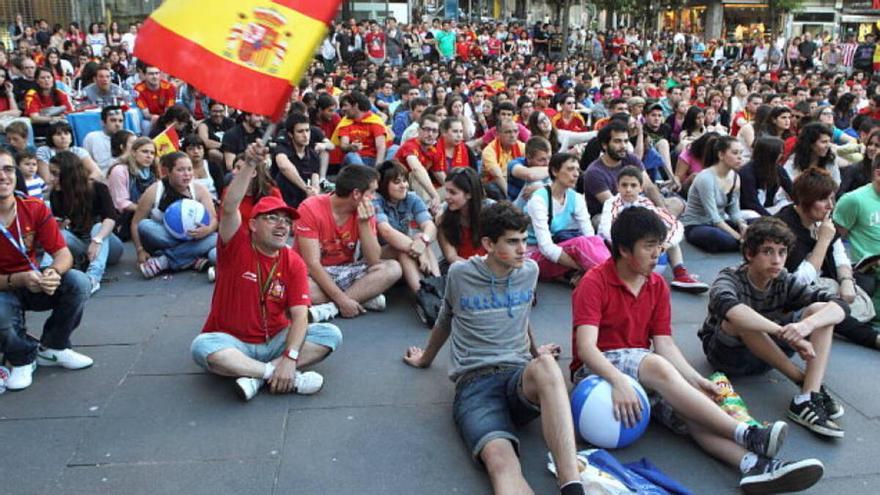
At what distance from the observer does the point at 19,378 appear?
4.58m

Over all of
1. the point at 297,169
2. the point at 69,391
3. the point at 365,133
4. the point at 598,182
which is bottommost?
the point at 69,391

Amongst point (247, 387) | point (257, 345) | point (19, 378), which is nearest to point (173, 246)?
point (19, 378)

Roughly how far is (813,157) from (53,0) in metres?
21.3

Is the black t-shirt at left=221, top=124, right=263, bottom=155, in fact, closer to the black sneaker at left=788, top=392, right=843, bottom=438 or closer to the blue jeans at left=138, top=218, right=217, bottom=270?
the blue jeans at left=138, top=218, right=217, bottom=270

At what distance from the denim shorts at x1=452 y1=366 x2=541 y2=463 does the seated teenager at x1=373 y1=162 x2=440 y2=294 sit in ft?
6.48

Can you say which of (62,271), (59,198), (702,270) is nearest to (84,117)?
(59,198)

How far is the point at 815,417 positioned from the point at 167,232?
523 cm

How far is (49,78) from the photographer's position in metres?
10.1

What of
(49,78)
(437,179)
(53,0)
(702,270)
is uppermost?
(53,0)

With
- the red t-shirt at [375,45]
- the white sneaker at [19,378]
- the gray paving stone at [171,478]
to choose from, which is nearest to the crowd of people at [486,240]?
the white sneaker at [19,378]

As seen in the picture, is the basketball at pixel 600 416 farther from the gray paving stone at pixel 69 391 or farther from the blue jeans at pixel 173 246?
the blue jeans at pixel 173 246

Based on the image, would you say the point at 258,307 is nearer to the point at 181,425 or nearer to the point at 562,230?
the point at 181,425

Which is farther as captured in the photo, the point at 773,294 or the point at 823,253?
the point at 823,253

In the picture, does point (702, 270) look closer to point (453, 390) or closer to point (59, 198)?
point (453, 390)
